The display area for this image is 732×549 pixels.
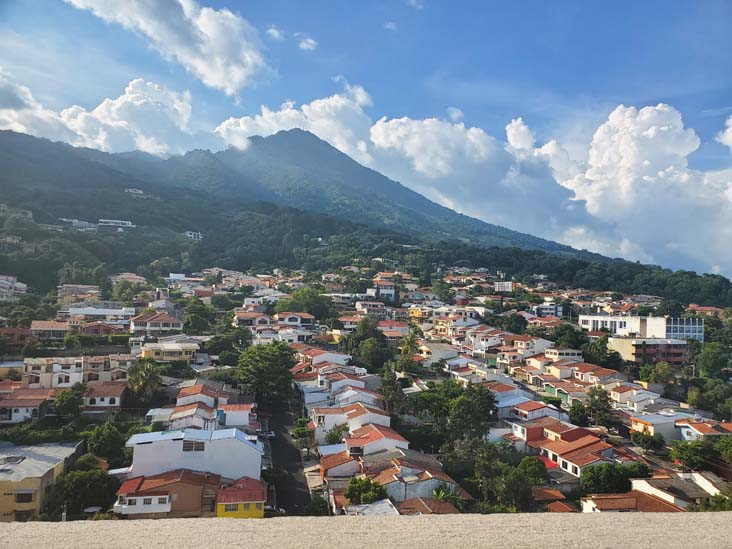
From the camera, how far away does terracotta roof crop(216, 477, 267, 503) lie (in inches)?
495

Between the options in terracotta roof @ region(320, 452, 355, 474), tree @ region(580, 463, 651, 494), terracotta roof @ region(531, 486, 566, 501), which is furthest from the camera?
tree @ region(580, 463, 651, 494)

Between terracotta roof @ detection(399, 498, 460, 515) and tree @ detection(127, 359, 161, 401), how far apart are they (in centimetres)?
1080

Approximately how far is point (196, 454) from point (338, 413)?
5920mm

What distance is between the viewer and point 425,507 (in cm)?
1309

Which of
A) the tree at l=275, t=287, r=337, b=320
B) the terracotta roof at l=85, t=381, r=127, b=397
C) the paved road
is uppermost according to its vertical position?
the tree at l=275, t=287, r=337, b=320

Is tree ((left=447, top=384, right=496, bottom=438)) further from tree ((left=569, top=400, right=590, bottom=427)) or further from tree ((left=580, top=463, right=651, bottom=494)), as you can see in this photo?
tree ((left=569, top=400, right=590, bottom=427))

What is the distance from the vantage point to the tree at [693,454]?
1706 cm

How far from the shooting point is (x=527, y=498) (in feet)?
44.1

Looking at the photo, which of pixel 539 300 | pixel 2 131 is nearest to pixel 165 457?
pixel 539 300

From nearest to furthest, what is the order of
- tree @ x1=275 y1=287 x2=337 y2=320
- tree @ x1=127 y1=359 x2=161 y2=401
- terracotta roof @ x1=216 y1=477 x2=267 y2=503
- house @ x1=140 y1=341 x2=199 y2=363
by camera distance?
1. terracotta roof @ x1=216 y1=477 x2=267 y2=503
2. tree @ x1=127 y1=359 x2=161 y2=401
3. house @ x1=140 y1=341 x2=199 y2=363
4. tree @ x1=275 y1=287 x2=337 y2=320

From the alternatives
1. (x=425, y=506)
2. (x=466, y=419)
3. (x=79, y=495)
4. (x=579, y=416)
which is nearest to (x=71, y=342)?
(x=79, y=495)

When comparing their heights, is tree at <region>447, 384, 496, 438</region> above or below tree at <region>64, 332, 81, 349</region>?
below

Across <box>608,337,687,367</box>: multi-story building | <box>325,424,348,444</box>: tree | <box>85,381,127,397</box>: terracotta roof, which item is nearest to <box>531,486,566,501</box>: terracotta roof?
<box>325,424,348,444</box>: tree

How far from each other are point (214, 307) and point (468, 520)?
37.3 m
